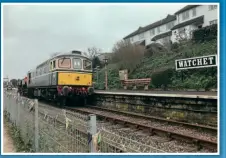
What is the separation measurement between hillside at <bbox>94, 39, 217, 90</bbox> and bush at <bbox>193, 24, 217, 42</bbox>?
0.56 m

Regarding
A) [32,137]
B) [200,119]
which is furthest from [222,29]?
[200,119]

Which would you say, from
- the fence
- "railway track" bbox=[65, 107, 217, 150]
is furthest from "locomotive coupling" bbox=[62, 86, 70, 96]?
the fence

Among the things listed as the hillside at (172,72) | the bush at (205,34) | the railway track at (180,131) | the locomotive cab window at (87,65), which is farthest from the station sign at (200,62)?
the bush at (205,34)

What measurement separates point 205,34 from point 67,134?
16092 mm

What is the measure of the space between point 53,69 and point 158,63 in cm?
946

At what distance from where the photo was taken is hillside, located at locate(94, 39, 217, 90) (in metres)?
13.9

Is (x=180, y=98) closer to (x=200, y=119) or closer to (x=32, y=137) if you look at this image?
(x=200, y=119)

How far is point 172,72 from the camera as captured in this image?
16.7 metres

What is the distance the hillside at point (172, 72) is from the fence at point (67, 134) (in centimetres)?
914

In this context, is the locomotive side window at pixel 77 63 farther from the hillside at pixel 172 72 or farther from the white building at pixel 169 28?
the white building at pixel 169 28

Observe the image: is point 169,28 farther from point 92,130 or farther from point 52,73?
point 92,130

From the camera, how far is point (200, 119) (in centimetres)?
811

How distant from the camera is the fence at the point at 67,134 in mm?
3373

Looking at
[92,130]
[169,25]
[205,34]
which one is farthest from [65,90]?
[169,25]
